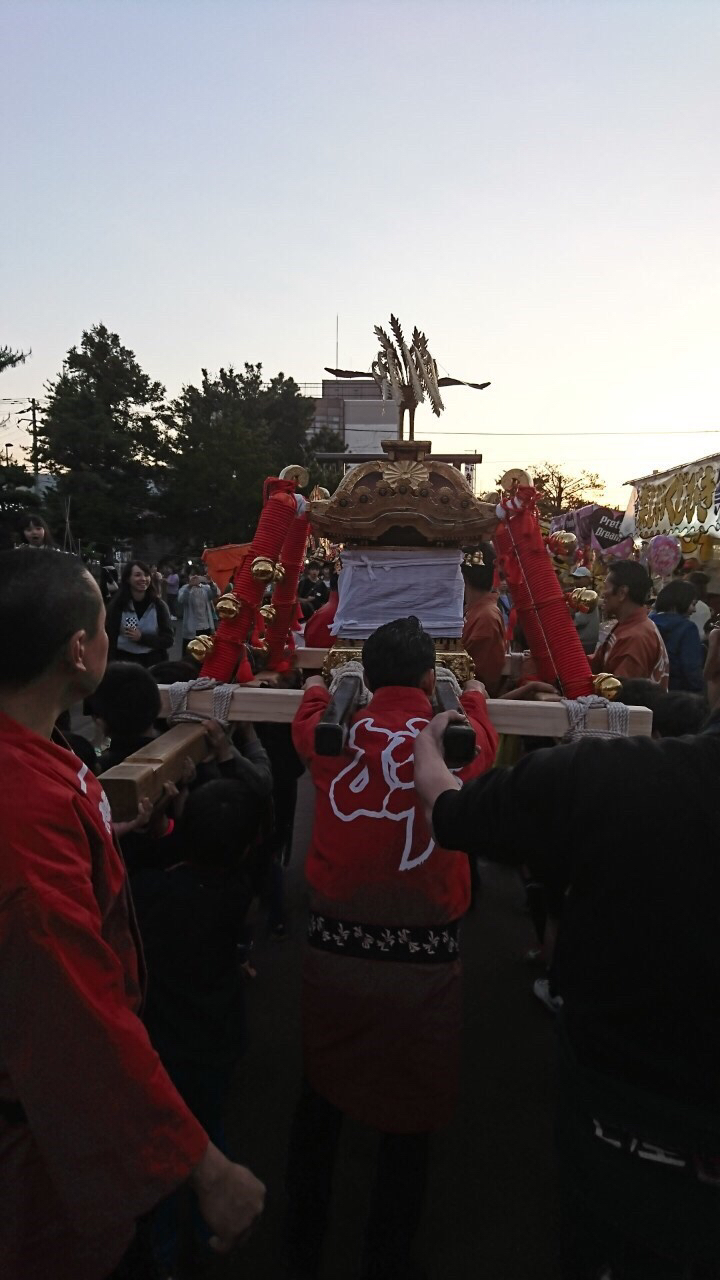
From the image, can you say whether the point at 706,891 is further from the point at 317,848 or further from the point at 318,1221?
the point at 318,1221

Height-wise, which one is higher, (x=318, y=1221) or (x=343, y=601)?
(x=343, y=601)

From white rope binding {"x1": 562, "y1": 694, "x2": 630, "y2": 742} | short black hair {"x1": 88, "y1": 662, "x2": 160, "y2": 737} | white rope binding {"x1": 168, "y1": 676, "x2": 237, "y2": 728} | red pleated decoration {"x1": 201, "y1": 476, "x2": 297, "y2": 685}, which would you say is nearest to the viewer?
short black hair {"x1": 88, "y1": 662, "x2": 160, "y2": 737}

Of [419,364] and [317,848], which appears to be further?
[419,364]

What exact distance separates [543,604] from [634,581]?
3.13 feet

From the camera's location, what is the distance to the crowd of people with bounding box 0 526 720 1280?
3.29 feet

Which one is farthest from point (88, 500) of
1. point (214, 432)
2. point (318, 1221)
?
point (318, 1221)

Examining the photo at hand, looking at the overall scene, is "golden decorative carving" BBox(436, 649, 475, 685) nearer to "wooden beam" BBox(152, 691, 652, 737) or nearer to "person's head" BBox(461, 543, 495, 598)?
"wooden beam" BBox(152, 691, 652, 737)

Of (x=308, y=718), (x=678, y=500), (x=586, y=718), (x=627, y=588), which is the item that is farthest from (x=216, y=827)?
(x=678, y=500)

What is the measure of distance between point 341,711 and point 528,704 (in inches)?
31.8

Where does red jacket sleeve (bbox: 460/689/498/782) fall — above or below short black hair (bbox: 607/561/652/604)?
below

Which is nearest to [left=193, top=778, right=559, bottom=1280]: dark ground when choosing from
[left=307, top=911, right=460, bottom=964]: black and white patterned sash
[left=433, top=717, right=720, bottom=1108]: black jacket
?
[left=307, top=911, right=460, bottom=964]: black and white patterned sash

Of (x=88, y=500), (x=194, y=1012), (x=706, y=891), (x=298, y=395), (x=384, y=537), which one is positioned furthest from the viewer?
(x=298, y=395)

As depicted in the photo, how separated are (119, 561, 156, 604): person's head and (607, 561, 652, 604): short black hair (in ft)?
10.5

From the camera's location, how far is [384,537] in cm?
284
